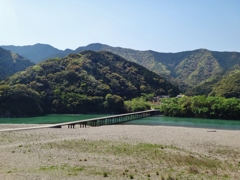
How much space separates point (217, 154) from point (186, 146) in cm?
347

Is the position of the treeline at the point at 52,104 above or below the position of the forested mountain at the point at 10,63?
below

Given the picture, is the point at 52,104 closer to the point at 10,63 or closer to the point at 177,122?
the point at 177,122

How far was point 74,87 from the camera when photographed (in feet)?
339

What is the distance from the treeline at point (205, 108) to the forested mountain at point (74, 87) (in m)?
22.2

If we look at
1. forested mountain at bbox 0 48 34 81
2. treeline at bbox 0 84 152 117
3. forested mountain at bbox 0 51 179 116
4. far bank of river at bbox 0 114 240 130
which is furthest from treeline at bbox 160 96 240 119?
forested mountain at bbox 0 48 34 81

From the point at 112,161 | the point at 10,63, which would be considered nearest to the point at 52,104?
the point at 112,161

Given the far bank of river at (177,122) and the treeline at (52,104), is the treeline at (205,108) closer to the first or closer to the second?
the far bank of river at (177,122)

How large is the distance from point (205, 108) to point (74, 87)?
49252 millimetres

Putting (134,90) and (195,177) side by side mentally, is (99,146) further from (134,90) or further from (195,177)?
(134,90)

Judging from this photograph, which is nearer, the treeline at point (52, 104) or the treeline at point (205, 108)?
the treeline at point (205, 108)

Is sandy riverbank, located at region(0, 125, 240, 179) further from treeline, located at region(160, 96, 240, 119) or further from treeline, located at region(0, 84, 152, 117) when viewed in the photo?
treeline, located at region(0, 84, 152, 117)

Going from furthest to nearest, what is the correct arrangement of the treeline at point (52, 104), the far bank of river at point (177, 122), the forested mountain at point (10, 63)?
the forested mountain at point (10, 63) < the treeline at point (52, 104) < the far bank of river at point (177, 122)

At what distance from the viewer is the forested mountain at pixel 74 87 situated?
84.5 metres

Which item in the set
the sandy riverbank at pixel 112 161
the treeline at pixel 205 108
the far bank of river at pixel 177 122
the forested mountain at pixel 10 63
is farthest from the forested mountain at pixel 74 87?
the sandy riverbank at pixel 112 161
